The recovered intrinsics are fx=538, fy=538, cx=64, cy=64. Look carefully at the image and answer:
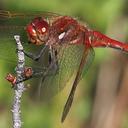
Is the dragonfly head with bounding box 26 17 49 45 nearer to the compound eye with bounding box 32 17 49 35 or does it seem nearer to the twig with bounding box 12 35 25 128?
the compound eye with bounding box 32 17 49 35

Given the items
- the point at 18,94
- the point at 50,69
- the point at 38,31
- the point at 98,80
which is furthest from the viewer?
the point at 98,80

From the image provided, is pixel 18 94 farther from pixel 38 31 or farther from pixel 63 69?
pixel 38 31

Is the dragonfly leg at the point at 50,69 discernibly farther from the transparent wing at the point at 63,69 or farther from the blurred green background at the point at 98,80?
the blurred green background at the point at 98,80

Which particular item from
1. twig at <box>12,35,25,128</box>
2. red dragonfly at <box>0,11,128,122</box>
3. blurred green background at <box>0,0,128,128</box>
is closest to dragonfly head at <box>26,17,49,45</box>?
red dragonfly at <box>0,11,128,122</box>

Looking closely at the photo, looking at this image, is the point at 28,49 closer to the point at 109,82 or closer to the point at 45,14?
the point at 45,14

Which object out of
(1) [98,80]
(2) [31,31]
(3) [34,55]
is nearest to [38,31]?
(2) [31,31]

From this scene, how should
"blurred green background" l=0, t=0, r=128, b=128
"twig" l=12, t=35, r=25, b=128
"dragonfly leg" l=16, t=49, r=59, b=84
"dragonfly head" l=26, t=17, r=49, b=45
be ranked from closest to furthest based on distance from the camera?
"twig" l=12, t=35, r=25, b=128
"dragonfly leg" l=16, t=49, r=59, b=84
"dragonfly head" l=26, t=17, r=49, b=45
"blurred green background" l=0, t=0, r=128, b=128

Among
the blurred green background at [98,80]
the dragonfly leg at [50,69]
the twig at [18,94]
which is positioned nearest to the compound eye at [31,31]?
the dragonfly leg at [50,69]
